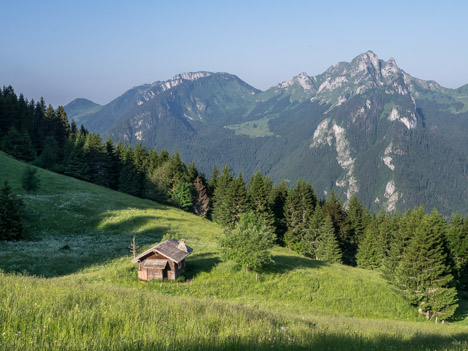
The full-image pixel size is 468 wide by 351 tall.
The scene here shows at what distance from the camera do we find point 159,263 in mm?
30016

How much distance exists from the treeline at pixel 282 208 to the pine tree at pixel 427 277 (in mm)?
102

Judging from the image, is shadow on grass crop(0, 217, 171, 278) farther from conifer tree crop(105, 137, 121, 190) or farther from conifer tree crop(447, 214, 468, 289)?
conifer tree crop(447, 214, 468, 289)

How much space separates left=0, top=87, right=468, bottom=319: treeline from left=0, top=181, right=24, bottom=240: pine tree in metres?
35.0

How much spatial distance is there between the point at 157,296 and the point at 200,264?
25930 millimetres

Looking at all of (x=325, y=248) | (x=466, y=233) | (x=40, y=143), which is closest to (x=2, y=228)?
(x=325, y=248)

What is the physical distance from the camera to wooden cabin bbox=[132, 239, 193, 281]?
30047 mm

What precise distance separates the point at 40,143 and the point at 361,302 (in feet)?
313

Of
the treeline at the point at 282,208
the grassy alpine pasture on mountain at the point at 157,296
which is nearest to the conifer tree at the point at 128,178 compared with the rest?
the treeline at the point at 282,208

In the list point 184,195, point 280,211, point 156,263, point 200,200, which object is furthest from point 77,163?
point 156,263

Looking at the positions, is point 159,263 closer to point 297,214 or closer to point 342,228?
point 297,214

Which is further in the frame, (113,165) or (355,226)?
(113,165)

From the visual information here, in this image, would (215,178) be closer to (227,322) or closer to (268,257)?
(268,257)

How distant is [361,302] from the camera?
110 feet

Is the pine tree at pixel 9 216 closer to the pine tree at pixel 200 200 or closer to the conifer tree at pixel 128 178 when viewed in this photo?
the conifer tree at pixel 128 178
